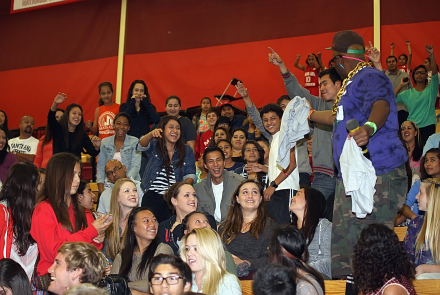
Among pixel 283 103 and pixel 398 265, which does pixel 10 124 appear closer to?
pixel 283 103

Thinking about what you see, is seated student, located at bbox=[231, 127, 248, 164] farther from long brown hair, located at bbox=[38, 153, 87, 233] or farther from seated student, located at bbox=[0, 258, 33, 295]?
seated student, located at bbox=[0, 258, 33, 295]

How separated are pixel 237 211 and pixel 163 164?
1.20 metres

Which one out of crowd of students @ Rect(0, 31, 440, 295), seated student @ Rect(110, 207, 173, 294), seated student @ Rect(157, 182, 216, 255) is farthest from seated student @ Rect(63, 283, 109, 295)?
seated student @ Rect(157, 182, 216, 255)

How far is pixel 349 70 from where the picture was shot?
2.98 meters

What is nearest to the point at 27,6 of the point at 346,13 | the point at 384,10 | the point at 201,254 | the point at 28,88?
the point at 28,88

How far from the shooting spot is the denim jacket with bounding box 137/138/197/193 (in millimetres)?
5152

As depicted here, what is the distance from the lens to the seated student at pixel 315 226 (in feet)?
12.4

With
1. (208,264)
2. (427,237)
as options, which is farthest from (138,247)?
(427,237)

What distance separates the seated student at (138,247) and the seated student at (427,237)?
5.87 ft

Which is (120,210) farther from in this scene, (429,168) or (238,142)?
(429,168)

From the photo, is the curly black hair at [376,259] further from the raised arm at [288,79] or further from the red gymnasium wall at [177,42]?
the red gymnasium wall at [177,42]

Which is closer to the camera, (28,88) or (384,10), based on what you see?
(384,10)

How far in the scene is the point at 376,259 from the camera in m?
2.72

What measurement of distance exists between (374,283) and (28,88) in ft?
37.6
